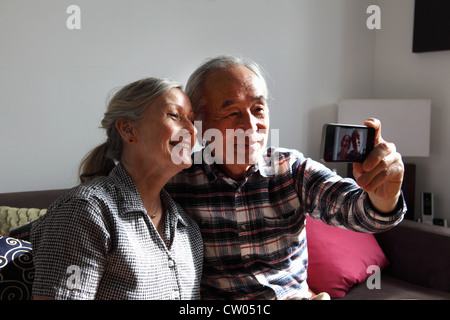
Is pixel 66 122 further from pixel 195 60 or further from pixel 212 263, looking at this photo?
pixel 212 263

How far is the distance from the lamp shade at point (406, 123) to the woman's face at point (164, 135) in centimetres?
199

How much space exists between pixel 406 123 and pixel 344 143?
203 cm

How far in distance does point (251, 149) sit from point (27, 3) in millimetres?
1187

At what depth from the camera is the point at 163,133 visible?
1.16 m

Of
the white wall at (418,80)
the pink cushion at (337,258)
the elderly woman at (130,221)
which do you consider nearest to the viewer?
the elderly woman at (130,221)

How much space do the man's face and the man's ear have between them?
10.8 inches

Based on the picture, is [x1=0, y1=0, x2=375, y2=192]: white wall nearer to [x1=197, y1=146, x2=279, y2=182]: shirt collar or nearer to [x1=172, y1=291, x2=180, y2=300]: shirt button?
[x1=197, y1=146, x2=279, y2=182]: shirt collar

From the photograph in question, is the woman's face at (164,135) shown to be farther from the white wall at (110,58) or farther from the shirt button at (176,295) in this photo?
the white wall at (110,58)

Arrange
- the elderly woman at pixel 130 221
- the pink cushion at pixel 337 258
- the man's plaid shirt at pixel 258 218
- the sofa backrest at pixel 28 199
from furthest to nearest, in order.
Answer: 1. the pink cushion at pixel 337 258
2. the sofa backrest at pixel 28 199
3. the man's plaid shirt at pixel 258 218
4. the elderly woman at pixel 130 221

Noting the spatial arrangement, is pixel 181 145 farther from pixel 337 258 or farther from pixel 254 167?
pixel 337 258

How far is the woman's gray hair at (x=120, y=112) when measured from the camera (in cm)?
119

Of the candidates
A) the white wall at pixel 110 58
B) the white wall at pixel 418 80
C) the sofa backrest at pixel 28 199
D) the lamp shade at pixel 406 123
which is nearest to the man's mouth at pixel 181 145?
the sofa backrest at pixel 28 199

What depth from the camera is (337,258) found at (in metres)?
2.11

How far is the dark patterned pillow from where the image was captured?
3.62 ft
